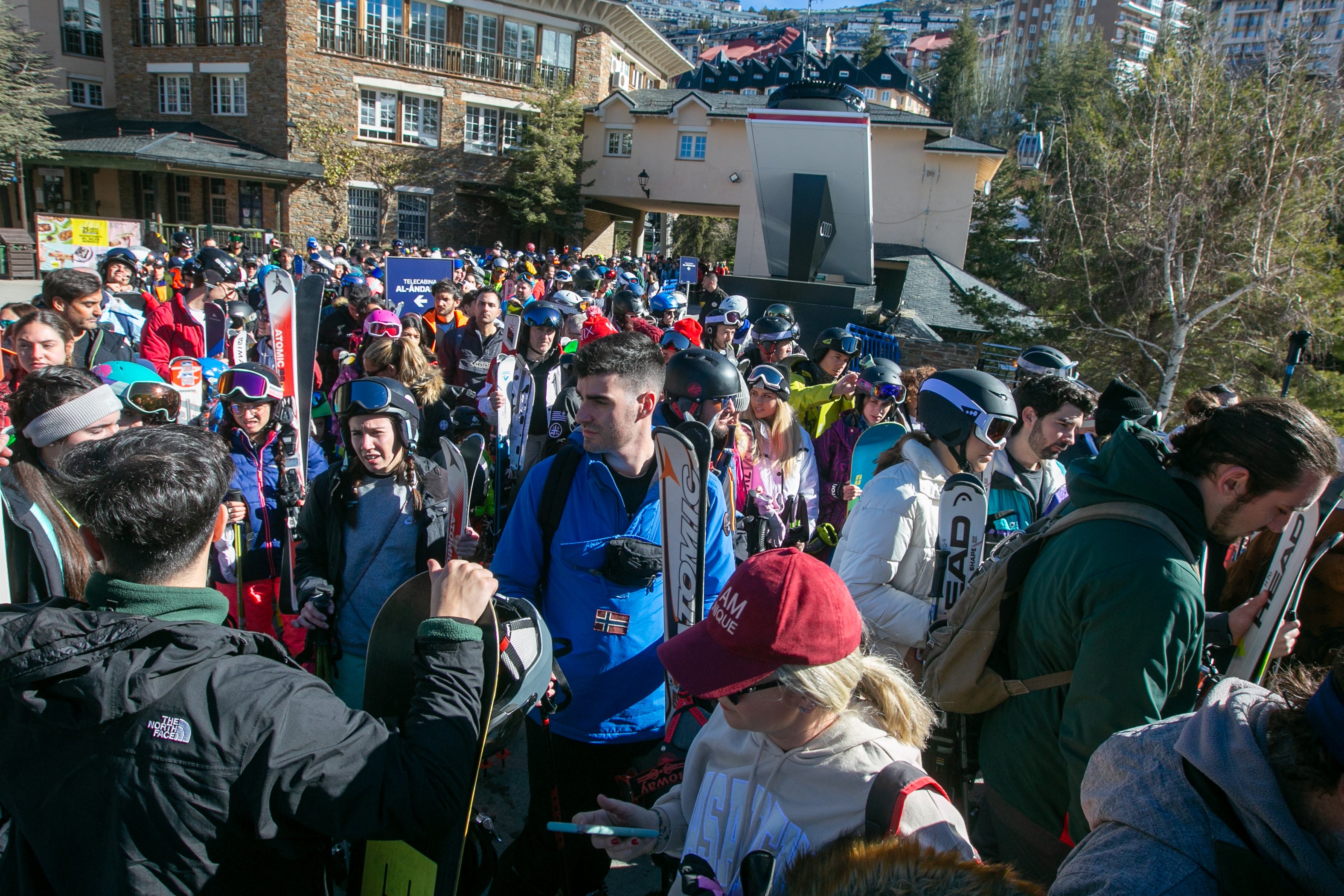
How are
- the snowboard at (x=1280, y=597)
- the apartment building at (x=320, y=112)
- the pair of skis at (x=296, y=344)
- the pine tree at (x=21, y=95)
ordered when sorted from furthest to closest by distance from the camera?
the apartment building at (x=320, y=112)
the pine tree at (x=21, y=95)
the pair of skis at (x=296, y=344)
the snowboard at (x=1280, y=597)

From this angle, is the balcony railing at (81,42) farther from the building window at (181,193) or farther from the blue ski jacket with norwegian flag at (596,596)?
the blue ski jacket with norwegian flag at (596,596)

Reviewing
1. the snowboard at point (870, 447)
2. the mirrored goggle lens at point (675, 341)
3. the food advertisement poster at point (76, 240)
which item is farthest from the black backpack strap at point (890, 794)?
the food advertisement poster at point (76, 240)

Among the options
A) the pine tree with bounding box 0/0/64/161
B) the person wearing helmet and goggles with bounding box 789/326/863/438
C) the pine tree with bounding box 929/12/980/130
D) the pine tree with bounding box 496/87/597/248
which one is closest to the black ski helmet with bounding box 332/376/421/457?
the person wearing helmet and goggles with bounding box 789/326/863/438

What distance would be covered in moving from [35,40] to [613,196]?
2246cm

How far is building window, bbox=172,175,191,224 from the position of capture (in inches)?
1286

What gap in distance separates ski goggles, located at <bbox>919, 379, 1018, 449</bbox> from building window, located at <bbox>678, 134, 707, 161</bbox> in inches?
1347

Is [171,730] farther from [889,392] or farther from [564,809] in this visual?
[889,392]

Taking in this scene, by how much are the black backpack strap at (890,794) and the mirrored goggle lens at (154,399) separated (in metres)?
3.64

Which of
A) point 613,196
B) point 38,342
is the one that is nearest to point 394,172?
point 613,196

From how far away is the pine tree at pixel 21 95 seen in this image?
2597 cm

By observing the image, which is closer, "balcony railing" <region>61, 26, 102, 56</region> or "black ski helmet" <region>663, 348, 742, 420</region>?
"black ski helmet" <region>663, 348, 742, 420</region>

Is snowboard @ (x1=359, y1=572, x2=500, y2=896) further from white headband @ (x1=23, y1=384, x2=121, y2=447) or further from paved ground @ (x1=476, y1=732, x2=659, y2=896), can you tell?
white headband @ (x1=23, y1=384, x2=121, y2=447)

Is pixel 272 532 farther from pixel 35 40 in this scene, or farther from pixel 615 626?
pixel 35 40

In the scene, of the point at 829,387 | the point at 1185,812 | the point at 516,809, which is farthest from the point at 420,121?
the point at 1185,812
